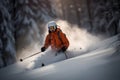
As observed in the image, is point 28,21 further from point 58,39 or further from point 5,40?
point 58,39

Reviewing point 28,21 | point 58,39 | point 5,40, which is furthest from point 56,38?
point 28,21

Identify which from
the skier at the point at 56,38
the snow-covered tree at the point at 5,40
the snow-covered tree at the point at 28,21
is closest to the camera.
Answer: the skier at the point at 56,38

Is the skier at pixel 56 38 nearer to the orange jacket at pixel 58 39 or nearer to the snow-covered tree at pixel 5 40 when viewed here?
the orange jacket at pixel 58 39

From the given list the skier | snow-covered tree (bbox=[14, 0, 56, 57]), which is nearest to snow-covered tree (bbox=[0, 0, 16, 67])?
snow-covered tree (bbox=[14, 0, 56, 57])

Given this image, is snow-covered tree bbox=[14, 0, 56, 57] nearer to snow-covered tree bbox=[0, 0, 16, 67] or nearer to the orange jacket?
snow-covered tree bbox=[0, 0, 16, 67]

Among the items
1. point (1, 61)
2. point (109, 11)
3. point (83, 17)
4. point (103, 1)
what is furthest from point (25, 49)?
point (83, 17)

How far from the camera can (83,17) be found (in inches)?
1844

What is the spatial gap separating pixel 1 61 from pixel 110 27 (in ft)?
50.2

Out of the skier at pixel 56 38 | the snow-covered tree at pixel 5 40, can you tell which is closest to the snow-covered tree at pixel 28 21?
the snow-covered tree at pixel 5 40

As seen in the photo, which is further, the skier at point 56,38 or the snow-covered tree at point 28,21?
the snow-covered tree at point 28,21

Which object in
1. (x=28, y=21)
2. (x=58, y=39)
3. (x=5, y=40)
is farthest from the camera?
(x=28, y=21)

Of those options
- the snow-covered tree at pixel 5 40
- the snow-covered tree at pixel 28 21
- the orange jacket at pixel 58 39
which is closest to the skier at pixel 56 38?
the orange jacket at pixel 58 39

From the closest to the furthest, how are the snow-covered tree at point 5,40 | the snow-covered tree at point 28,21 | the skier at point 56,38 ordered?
the skier at point 56,38
the snow-covered tree at point 5,40
the snow-covered tree at point 28,21

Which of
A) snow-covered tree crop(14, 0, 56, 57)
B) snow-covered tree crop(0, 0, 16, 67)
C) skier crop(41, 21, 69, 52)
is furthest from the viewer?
snow-covered tree crop(14, 0, 56, 57)
